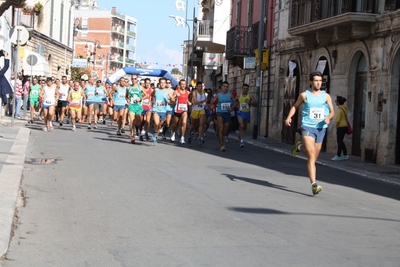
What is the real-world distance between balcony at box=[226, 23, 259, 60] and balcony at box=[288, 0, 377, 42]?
335 inches

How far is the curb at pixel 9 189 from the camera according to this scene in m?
7.29

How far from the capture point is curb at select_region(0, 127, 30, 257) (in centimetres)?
729

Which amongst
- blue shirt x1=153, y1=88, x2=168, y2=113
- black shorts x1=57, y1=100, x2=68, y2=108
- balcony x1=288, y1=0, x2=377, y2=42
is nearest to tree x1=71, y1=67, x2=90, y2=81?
black shorts x1=57, y1=100, x2=68, y2=108

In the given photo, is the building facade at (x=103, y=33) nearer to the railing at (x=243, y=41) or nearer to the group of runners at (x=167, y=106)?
the railing at (x=243, y=41)

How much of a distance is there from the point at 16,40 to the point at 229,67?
78.1 ft

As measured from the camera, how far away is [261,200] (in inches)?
429

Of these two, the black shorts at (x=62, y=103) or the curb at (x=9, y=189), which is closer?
the curb at (x=9, y=189)

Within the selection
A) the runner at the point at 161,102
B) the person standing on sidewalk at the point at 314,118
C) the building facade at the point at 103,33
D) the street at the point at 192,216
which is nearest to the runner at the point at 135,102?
the runner at the point at 161,102

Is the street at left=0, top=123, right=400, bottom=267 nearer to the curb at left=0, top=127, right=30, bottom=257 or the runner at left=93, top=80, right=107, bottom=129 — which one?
the curb at left=0, top=127, right=30, bottom=257

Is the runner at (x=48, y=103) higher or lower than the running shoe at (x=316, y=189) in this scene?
higher

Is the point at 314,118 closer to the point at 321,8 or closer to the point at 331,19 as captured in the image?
the point at 331,19

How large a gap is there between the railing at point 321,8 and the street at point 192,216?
8.19 meters

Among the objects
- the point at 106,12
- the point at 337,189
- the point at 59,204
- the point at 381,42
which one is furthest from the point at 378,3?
the point at 106,12

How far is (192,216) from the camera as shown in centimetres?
910
